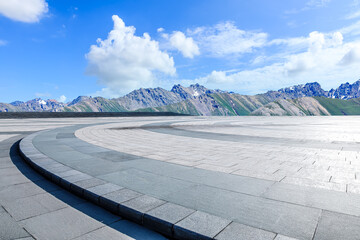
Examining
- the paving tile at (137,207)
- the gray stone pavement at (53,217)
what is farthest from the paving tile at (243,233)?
the paving tile at (137,207)

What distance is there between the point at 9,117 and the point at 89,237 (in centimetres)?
4326

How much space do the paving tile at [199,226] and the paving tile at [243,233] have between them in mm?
85

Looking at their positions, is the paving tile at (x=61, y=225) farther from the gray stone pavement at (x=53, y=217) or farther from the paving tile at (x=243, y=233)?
the paving tile at (x=243, y=233)

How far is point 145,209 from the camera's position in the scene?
339 centimetres

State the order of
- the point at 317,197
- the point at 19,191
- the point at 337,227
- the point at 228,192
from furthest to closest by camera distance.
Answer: the point at 19,191 → the point at 228,192 → the point at 317,197 → the point at 337,227

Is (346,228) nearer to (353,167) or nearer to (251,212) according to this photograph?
(251,212)

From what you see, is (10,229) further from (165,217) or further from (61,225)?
(165,217)

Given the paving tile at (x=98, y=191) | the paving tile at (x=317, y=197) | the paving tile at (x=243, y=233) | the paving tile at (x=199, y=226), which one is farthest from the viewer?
the paving tile at (x=98, y=191)

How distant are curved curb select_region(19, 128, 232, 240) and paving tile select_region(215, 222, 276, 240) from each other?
8 cm

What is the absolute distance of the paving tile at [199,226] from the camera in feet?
8.98

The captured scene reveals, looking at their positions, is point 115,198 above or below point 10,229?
above

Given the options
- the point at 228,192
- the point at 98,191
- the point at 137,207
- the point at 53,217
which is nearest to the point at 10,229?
the point at 53,217

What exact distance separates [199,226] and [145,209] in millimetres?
982

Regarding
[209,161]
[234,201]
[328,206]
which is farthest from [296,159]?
[234,201]
